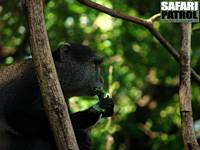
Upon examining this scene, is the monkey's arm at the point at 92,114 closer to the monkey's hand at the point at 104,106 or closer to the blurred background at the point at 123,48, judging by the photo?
the monkey's hand at the point at 104,106

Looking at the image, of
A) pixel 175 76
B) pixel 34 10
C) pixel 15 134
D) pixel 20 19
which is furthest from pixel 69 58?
pixel 175 76

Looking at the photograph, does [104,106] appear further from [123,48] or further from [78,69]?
[123,48]

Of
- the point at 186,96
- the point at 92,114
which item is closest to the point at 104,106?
the point at 92,114

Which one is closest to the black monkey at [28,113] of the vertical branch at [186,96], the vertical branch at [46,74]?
the vertical branch at [186,96]

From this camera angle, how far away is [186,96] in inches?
185

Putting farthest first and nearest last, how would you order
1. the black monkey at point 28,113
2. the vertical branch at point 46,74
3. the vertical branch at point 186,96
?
the black monkey at point 28,113 → the vertical branch at point 186,96 → the vertical branch at point 46,74

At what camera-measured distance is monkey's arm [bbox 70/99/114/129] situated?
18.1ft

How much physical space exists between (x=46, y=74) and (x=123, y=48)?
637 cm

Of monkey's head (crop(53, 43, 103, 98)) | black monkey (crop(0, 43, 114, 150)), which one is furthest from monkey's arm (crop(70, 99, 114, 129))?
monkey's head (crop(53, 43, 103, 98))

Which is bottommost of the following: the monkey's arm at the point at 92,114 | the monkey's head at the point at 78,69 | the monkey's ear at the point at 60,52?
the monkey's arm at the point at 92,114

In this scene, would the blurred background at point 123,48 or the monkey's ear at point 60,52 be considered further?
the blurred background at point 123,48

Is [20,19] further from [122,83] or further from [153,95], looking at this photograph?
[153,95]

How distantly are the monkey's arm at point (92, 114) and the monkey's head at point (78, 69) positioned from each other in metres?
0.95

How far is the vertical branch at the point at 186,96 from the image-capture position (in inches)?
178
